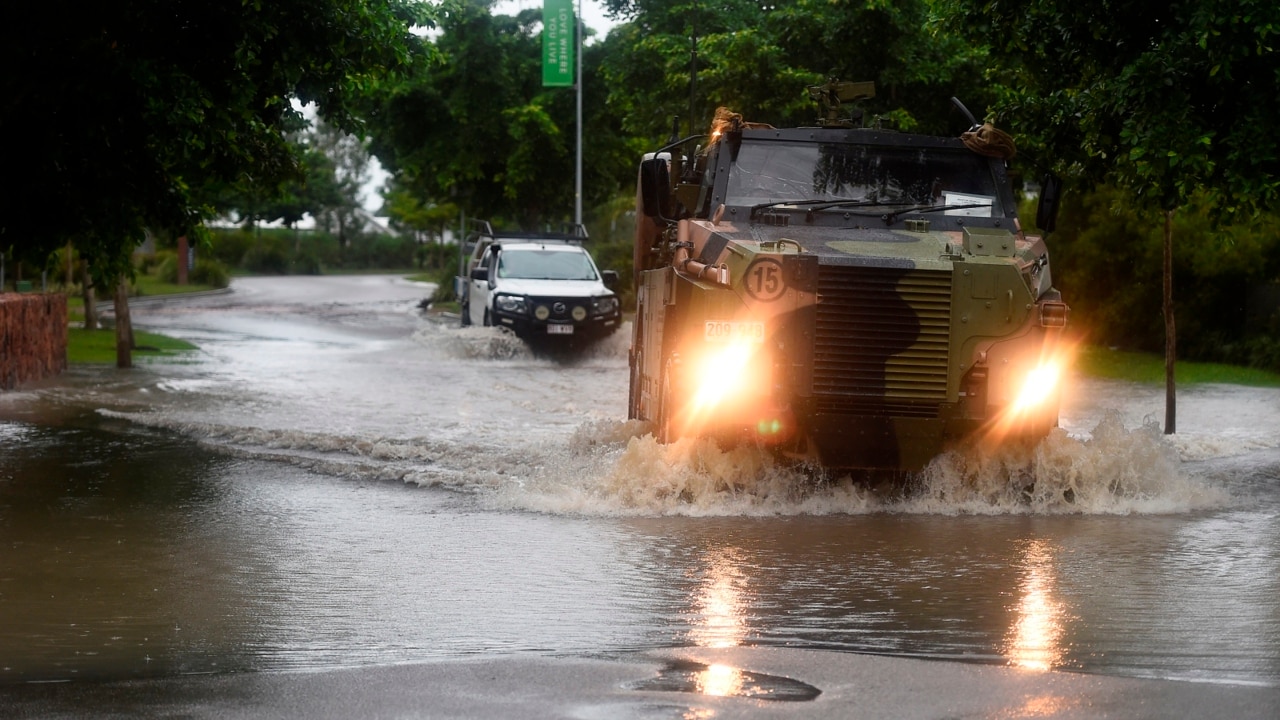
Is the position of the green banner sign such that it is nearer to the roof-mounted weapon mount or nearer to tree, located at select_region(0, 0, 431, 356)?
tree, located at select_region(0, 0, 431, 356)

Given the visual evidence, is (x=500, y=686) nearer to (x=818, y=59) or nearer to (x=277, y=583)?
(x=277, y=583)

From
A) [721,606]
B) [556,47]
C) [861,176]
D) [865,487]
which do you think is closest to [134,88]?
[861,176]

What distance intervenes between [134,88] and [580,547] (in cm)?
487

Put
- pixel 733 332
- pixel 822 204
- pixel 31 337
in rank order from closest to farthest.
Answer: pixel 733 332 → pixel 822 204 → pixel 31 337

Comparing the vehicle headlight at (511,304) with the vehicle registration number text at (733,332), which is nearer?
the vehicle registration number text at (733,332)

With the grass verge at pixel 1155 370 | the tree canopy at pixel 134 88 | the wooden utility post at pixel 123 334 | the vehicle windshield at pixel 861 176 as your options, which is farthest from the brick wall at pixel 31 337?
the grass verge at pixel 1155 370

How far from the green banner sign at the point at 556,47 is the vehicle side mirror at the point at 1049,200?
24.6 meters

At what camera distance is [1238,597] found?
7.55 metres

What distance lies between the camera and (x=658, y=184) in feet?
36.6

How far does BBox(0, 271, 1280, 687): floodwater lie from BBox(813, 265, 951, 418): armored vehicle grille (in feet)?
2.44

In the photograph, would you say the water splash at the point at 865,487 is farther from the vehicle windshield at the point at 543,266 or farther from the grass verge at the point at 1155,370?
the vehicle windshield at the point at 543,266

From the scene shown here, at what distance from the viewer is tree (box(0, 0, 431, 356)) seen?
1131cm

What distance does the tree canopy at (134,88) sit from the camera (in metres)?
11.3

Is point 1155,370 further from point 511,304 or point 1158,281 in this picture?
point 511,304
